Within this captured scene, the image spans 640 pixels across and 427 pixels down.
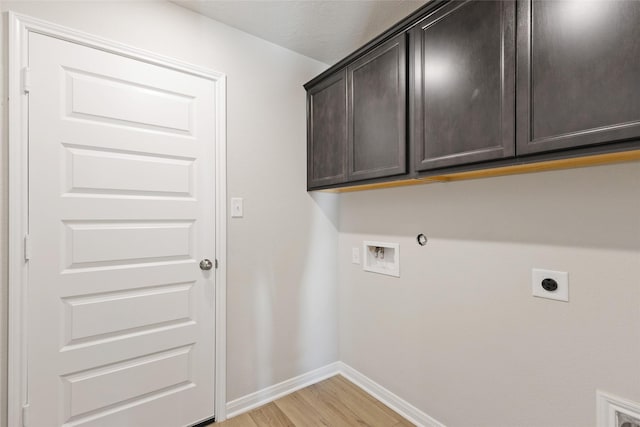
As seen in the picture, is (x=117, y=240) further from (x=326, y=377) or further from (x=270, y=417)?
(x=326, y=377)

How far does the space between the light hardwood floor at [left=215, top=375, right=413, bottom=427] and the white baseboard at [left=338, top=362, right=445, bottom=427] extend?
3 cm

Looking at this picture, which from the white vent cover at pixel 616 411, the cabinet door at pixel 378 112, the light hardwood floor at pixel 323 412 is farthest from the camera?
the light hardwood floor at pixel 323 412

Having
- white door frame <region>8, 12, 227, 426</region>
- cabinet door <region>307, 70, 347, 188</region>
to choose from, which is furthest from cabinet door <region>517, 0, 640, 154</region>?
white door frame <region>8, 12, 227, 426</region>

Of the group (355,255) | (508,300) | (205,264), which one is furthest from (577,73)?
(205,264)

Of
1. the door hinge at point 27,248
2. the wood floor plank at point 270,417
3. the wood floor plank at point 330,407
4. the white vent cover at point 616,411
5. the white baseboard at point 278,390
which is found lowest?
the wood floor plank at point 270,417

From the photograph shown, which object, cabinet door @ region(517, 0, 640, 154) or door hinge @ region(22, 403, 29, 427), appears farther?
door hinge @ region(22, 403, 29, 427)

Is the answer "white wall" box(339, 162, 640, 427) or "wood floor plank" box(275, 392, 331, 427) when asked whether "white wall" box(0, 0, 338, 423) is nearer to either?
"wood floor plank" box(275, 392, 331, 427)

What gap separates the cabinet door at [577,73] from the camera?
36.2 inches

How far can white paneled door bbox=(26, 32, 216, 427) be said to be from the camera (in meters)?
1.41

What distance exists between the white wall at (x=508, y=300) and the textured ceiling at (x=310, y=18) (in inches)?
41.6

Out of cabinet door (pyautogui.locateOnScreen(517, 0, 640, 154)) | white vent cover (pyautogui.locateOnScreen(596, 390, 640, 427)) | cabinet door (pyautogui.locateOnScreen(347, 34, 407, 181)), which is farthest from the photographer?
cabinet door (pyautogui.locateOnScreen(347, 34, 407, 181))

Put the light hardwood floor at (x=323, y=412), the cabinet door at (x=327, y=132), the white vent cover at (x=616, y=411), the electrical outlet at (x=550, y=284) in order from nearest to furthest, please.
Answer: the white vent cover at (x=616, y=411), the electrical outlet at (x=550, y=284), the light hardwood floor at (x=323, y=412), the cabinet door at (x=327, y=132)

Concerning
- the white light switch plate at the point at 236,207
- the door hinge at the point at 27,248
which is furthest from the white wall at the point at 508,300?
the door hinge at the point at 27,248

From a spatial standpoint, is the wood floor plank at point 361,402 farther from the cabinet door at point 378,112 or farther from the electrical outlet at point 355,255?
the cabinet door at point 378,112
